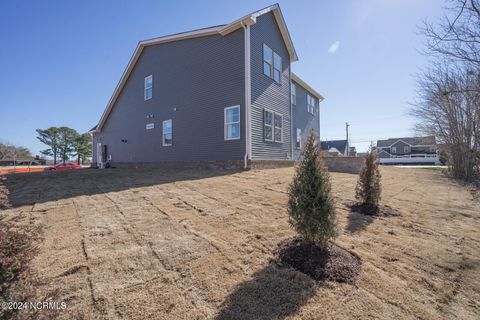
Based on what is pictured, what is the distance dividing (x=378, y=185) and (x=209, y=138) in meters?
7.77

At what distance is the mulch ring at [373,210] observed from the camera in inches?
207

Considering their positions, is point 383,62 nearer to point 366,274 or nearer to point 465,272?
point 465,272

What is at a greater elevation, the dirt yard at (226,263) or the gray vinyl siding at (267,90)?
the gray vinyl siding at (267,90)

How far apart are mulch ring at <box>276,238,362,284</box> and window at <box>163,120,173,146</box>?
36.8 feet

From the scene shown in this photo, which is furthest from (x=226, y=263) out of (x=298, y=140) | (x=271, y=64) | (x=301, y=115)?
(x=301, y=115)

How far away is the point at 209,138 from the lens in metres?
11.5

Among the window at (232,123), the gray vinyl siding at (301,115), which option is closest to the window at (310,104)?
the gray vinyl siding at (301,115)

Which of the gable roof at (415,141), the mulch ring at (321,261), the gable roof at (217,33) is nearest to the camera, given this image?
the mulch ring at (321,261)

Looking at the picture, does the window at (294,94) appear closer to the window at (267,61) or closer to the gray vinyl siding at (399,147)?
the window at (267,61)

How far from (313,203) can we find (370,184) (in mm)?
3282

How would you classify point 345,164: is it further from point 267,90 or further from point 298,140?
point 267,90

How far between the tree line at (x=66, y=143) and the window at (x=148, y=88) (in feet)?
140

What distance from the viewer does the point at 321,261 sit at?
2.92 meters

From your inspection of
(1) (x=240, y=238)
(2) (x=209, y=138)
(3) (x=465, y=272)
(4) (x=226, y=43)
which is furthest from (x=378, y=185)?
(4) (x=226, y=43)
